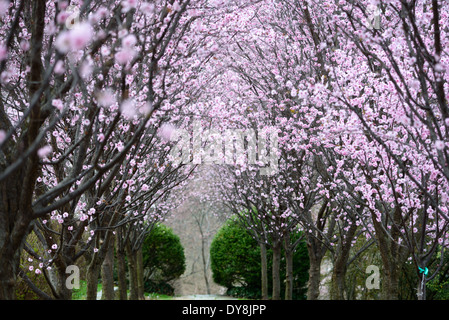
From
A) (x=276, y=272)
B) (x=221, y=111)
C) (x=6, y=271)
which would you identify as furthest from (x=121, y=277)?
(x=6, y=271)

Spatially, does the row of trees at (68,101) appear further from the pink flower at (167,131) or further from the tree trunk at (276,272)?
the tree trunk at (276,272)

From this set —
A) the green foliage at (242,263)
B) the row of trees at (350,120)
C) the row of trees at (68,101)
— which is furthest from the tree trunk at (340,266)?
the green foliage at (242,263)

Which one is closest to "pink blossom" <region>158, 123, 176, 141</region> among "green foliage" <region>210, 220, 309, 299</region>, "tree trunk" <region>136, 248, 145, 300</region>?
"tree trunk" <region>136, 248, 145, 300</region>

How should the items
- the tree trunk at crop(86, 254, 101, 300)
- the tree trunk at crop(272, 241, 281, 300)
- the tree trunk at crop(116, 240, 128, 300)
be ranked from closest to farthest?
1. the tree trunk at crop(86, 254, 101, 300)
2. the tree trunk at crop(116, 240, 128, 300)
3. the tree trunk at crop(272, 241, 281, 300)

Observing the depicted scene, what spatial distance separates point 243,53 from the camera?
31.4 ft

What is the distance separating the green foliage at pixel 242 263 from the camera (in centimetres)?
1561

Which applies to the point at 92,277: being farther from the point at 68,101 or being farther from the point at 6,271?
the point at 68,101

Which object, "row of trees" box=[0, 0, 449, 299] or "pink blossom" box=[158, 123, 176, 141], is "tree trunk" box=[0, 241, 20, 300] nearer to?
"row of trees" box=[0, 0, 449, 299]

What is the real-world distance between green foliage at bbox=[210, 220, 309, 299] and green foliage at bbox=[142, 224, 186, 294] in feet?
6.06

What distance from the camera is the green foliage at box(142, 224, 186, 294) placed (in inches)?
712

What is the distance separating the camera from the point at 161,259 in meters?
18.3
